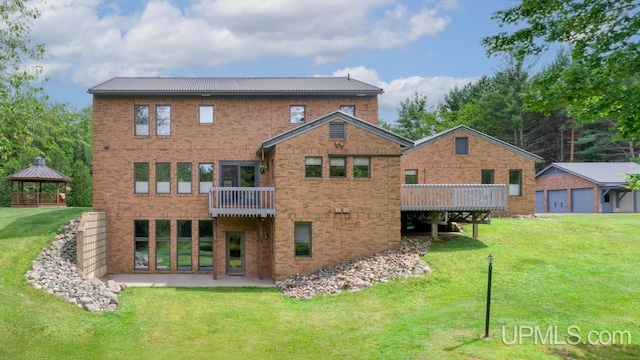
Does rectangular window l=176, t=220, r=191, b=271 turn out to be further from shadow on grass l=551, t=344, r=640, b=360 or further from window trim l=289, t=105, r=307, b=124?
shadow on grass l=551, t=344, r=640, b=360

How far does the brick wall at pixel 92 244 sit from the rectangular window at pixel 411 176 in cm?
1517

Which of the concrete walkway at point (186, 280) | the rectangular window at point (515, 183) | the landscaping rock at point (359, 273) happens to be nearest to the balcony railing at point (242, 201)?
the concrete walkway at point (186, 280)

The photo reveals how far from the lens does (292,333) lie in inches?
520

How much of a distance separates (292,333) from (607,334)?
7806 millimetres

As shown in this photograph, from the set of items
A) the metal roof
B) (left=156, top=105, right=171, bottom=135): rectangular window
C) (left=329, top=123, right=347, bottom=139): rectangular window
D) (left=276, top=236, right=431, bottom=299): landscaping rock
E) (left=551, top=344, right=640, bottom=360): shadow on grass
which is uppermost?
the metal roof

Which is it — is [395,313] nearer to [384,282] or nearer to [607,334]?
[384,282]

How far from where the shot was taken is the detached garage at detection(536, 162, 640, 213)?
3300cm

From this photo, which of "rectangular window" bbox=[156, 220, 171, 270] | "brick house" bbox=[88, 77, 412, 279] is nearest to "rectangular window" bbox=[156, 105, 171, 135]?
"brick house" bbox=[88, 77, 412, 279]

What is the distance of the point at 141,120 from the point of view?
21.7 metres

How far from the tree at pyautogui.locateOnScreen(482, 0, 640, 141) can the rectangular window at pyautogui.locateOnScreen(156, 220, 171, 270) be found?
640 inches

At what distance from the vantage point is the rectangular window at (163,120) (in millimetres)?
21611

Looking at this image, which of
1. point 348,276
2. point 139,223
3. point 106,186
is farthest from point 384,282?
point 106,186

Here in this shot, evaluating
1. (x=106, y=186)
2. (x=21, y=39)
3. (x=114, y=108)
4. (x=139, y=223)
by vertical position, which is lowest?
(x=139, y=223)

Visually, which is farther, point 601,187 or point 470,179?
point 601,187
